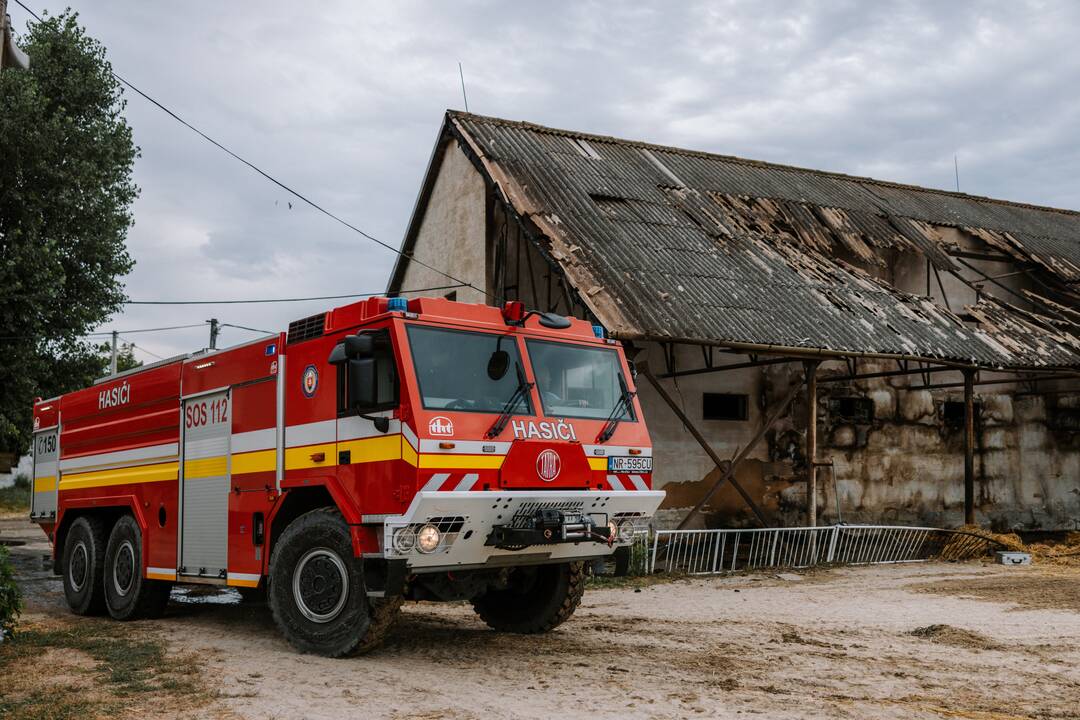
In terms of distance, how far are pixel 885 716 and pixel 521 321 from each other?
377cm

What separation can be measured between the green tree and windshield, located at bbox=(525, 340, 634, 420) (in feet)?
49.7

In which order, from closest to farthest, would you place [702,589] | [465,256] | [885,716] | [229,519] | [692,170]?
[885,716] → [229,519] → [702,589] → [465,256] → [692,170]

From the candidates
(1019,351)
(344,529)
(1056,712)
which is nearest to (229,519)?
(344,529)

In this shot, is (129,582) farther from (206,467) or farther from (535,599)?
(535,599)

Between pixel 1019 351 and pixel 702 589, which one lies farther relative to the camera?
pixel 1019 351

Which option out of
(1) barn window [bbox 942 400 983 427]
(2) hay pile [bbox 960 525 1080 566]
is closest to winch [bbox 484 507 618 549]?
(2) hay pile [bbox 960 525 1080 566]

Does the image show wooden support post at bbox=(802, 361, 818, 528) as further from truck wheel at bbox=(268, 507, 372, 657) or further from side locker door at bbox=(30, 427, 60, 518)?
side locker door at bbox=(30, 427, 60, 518)

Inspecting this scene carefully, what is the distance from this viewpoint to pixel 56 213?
70.1 feet

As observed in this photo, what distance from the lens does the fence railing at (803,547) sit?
1565cm

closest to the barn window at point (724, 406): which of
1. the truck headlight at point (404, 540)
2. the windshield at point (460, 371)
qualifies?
the windshield at point (460, 371)

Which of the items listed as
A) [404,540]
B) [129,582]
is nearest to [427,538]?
[404,540]

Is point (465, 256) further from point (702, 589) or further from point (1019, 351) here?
point (1019, 351)

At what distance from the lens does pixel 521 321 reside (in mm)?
8047

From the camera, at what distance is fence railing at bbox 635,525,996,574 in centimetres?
1565
